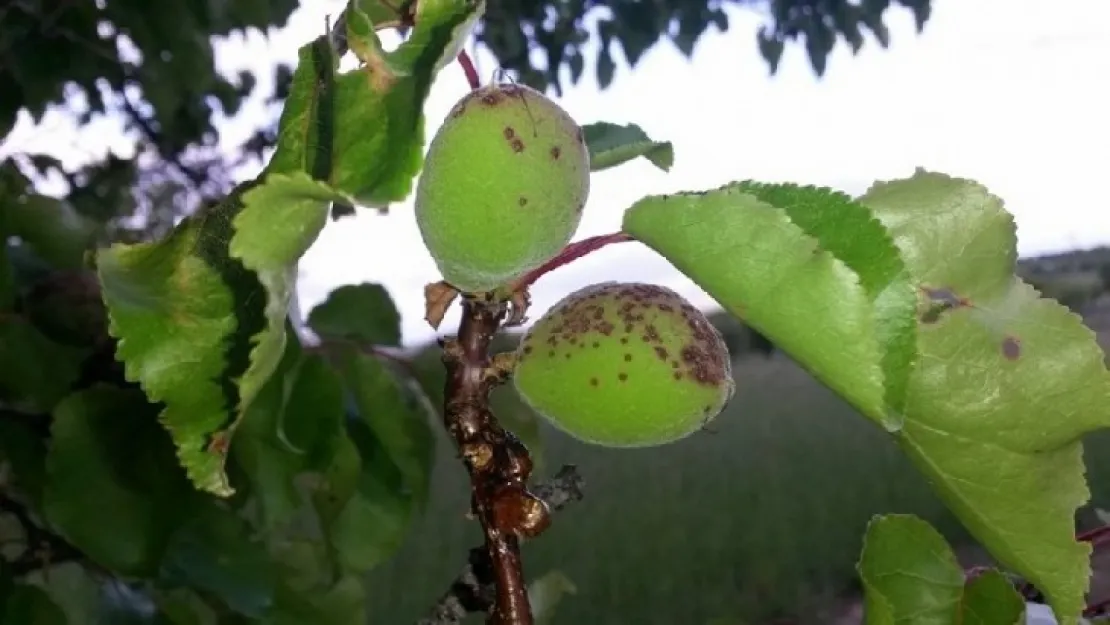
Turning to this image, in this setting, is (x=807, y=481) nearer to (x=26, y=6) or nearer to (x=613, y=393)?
(x=26, y=6)

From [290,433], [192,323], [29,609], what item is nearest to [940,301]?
[192,323]

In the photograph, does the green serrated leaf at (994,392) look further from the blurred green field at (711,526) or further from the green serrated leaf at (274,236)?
the blurred green field at (711,526)

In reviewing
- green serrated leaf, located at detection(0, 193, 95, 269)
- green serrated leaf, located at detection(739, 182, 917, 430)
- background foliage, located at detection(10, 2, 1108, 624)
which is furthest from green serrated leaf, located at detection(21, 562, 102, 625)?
green serrated leaf, located at detection(739, 182, 917, 430)

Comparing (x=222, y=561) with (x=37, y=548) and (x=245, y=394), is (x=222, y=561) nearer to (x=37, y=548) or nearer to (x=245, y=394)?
(x=37, y=548)

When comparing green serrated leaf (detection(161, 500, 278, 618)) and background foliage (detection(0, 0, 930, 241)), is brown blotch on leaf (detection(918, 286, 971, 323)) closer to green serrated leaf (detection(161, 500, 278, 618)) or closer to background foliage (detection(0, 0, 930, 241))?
green serrated leaf (detection(161, 500, 278, 618))

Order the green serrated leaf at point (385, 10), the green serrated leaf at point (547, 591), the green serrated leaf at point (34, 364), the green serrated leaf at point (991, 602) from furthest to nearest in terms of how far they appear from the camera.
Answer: the green serrated leaf at point (34, 364) → the green serrated leaf at point (547, 591) → the green serrated leaf at point (991, 602) → the green serrated leaf at point (385, 10)

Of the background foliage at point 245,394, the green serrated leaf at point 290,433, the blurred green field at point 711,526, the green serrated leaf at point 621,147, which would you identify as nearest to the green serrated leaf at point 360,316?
the background foliage at point 245,394

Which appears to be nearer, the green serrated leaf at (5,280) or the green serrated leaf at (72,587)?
the green serrated leaf at (5,280)
